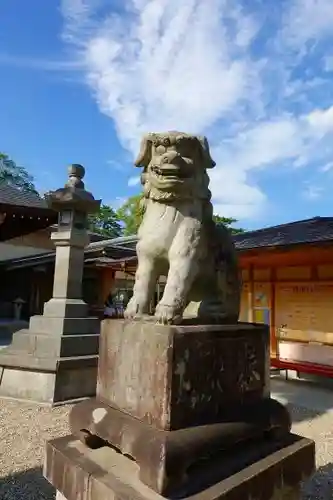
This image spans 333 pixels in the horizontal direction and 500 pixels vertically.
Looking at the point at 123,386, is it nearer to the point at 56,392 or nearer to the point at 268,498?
the point at 268,498

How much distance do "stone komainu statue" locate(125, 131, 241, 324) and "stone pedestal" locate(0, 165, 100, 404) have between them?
3635 millimetres

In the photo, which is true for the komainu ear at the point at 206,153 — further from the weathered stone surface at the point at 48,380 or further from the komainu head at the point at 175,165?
the weathered stone surface at the point at 48,380

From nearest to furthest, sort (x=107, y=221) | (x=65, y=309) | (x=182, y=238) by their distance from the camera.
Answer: (x=182, y=238) < (x=65, y=309) < (x=107, y=221)

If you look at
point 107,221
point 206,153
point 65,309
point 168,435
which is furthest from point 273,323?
point 107,221

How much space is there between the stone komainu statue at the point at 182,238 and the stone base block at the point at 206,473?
2.57 ft

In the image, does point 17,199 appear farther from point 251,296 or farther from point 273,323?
point 273,323

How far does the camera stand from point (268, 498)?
1.97 metres

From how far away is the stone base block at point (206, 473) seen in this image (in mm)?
1757

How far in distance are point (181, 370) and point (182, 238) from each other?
741mm

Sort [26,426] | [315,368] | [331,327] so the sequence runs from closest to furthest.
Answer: [26,426], [315,368], [331,327]

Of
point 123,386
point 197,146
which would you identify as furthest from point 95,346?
point 197,146

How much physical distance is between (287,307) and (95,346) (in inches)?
179

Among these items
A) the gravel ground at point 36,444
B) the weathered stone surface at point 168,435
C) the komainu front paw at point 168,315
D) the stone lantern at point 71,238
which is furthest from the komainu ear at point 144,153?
the stone lantern at point 71,238

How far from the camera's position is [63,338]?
17.9 ft
